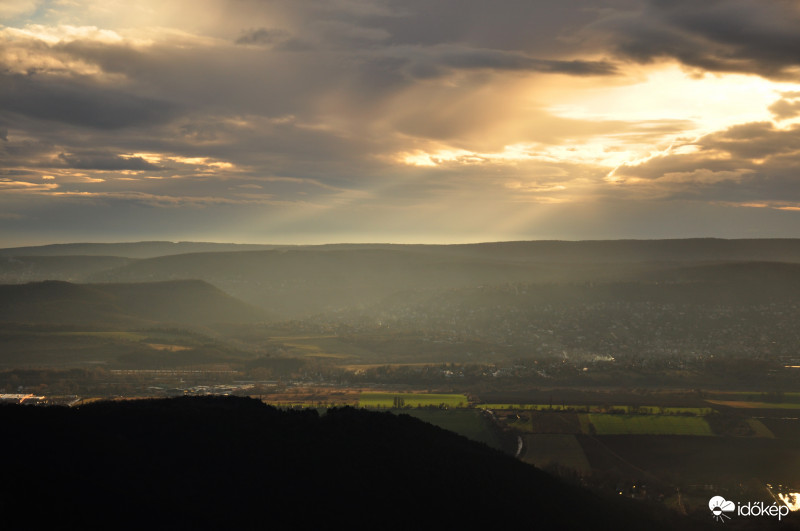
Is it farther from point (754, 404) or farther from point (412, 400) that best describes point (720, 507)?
point (754, 404)

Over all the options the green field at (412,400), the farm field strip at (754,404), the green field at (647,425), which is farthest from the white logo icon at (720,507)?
the farm field strip at (754,404)

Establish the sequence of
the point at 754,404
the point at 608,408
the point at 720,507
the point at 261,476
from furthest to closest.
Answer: the point at 754,404
the point at 608,408
the point at 720,507
the point at 261,476

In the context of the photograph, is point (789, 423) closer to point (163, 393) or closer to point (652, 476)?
point (652, 476)

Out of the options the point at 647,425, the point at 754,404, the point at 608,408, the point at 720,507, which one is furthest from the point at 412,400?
the point at 720,507

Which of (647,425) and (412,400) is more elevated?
(412,400)

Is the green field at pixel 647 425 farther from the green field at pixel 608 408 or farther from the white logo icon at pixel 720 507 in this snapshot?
the white logo icon at pixel 720 507

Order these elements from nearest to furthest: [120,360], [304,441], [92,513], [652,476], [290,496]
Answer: [92,513], [290,496], [304,441], [652,476], [120,360]

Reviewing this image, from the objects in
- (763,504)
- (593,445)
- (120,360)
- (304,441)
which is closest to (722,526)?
(763,504)
